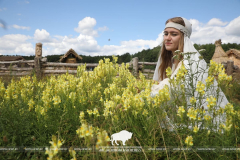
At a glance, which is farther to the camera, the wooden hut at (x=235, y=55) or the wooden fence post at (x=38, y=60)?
the wooden hut at (x=235, y=55)

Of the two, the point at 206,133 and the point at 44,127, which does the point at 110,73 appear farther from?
the point at 206,133

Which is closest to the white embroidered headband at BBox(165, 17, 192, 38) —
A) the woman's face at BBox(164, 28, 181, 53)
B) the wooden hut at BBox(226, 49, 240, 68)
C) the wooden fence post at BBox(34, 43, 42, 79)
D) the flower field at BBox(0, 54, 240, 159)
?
the woman's face at BBox(164, 28, 181, 53)

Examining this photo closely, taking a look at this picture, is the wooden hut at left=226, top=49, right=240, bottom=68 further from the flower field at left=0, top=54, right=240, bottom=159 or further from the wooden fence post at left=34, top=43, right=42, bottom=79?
the wooden fence post at left=34, top=43, right=42, bottom=79

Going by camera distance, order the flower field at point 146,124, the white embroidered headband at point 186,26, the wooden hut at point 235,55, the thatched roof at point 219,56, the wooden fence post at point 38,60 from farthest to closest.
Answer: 1. the wooden hut at point 235,55
2. the thatched roof at point 219,56
3. the wooden fence post at point 38,60
4. the white embroidered headband at point 186,26
5. the flower field at point 146,124

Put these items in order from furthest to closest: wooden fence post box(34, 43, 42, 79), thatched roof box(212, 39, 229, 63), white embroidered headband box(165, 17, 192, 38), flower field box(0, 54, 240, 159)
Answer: thatched roof box(212, 39, 229, 63), wooden fence post box(34, 43, 42, 79), white embroidered headband box(165, 17, 192, 38), flower field box(0, 54, 240, 159)

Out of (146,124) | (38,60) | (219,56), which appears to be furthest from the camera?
(219,56)

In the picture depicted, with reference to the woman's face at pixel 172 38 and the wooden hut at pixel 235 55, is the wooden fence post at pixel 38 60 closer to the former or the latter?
the woman's face at pixel 172 38

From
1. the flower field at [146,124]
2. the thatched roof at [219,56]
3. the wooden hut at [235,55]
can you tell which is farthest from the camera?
the wooden hut at [235,55]

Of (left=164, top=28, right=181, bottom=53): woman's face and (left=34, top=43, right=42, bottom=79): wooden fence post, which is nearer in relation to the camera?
(left=164, top=28, right=181, bottom=53): woman's face

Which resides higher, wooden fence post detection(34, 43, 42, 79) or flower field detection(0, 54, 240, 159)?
wooden fence post detection(34, 43, 42, 79)

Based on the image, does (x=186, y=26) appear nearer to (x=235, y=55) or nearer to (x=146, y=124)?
(x=146, y=124)

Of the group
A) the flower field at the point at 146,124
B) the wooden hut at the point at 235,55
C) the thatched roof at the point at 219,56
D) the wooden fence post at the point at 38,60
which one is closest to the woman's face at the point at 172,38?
the flower field at the point at 146,124

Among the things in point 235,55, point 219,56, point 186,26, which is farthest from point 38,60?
point 235,55

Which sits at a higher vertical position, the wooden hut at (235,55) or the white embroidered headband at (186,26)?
the wooden hut at (235,55)
